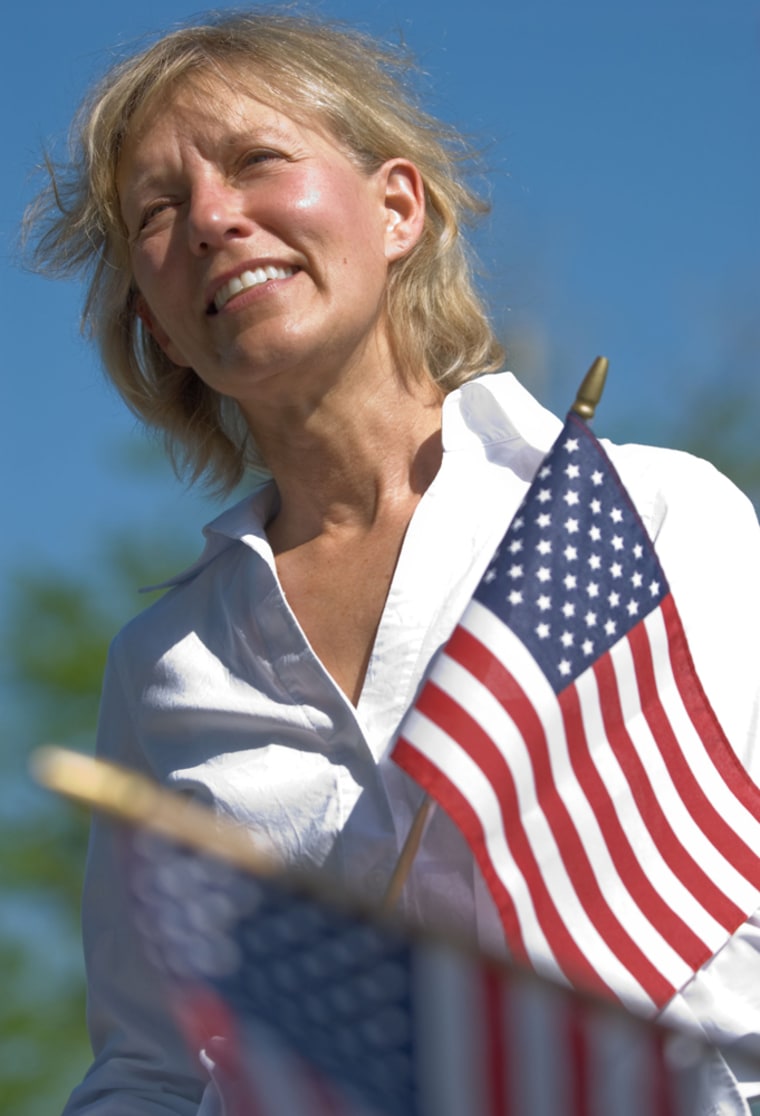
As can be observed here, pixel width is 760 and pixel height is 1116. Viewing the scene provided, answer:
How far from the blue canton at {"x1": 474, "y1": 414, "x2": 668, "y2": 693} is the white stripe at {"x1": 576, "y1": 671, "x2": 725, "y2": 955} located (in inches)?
1.7

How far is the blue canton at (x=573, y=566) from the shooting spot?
2.11 metres

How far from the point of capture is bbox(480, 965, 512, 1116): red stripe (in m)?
1.23

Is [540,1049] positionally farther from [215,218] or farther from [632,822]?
[215,218]

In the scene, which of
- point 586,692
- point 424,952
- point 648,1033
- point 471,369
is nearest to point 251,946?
point 424,952

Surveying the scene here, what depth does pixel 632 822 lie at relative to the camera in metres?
2.09

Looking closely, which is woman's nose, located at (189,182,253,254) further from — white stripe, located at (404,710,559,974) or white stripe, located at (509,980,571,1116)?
white stripe, located at (509,980,571,1116)

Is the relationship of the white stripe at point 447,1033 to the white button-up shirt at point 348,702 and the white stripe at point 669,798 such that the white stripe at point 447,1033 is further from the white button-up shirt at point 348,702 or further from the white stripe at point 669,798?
the white stripe at point 669,798

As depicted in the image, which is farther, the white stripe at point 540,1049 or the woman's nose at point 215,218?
the woman's nose at point 215,218

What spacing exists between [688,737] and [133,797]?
3.55 feet

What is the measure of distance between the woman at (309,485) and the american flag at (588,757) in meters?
0.08

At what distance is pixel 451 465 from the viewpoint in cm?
245

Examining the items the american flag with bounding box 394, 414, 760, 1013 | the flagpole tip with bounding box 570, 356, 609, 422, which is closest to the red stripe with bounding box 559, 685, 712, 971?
the american flag with bounding box 394, 414, 760, 1013

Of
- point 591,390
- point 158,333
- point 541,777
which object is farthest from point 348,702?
point 158,333

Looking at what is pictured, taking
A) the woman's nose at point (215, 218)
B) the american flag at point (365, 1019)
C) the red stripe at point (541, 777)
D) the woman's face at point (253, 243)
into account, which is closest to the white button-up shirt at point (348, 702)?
the red stripe at point (541, 777)
